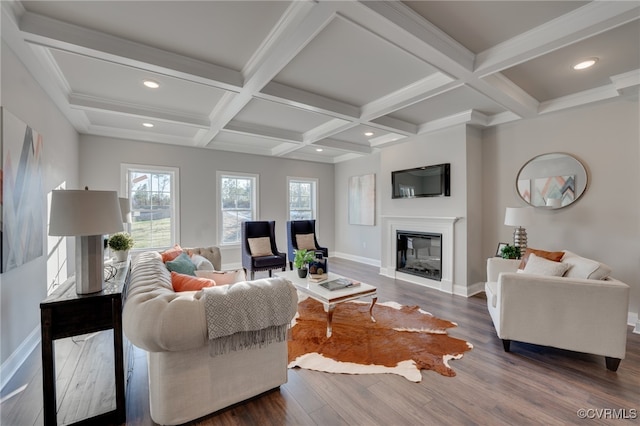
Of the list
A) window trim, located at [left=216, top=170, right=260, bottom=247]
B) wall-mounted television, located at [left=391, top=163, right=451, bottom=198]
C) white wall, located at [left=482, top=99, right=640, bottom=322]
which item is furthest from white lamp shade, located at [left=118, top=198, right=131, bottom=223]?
white wall, located at [left=482, top=99, right=640, bottom=322]

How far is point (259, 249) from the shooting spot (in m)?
5.01

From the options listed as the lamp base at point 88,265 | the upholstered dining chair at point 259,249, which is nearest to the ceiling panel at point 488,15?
the lamp base at point 88,265

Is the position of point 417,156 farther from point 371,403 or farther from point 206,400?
point 206,400

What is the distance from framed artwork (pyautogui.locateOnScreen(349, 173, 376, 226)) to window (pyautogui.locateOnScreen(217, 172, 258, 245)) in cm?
236

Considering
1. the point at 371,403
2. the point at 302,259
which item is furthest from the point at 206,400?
the point at 302,259

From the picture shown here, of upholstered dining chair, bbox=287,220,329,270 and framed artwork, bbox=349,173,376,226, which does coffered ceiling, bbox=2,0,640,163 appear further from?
framed artwork, bbox=349,173,376,226

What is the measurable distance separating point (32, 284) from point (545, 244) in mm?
5912

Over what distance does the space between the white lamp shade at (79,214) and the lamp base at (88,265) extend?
148 mm

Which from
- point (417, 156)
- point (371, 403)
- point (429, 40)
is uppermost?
point (429, 40)

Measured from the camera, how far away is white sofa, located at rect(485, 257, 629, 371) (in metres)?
2.15

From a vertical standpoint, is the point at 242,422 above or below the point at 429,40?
below

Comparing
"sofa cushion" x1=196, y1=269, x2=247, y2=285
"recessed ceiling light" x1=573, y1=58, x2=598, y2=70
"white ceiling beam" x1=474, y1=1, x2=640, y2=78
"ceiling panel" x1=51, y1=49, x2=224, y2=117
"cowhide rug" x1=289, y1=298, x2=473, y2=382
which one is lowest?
"cowhide rug" x1=289, y1=298, x2=473, y2=382

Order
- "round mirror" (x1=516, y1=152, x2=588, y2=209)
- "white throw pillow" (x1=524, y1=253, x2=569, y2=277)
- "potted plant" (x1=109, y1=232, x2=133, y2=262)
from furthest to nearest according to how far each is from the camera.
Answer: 1. "round mirror" (x1=516, y1=152, x2=588, y2=209)
2. "potted plant" (x1=109, y1=232, x2=133, y2=262)
3. "white throw pillow" (x1=524, y1=253, x2=569, y2=277)

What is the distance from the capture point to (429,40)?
2.14 metres
